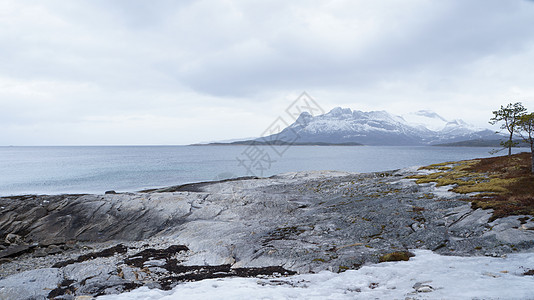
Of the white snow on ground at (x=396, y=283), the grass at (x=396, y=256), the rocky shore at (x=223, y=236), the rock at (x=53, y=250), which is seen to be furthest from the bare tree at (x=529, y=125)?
the rock at (x=53, y=250)

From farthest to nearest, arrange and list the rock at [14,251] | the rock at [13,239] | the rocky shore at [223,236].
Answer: the rock at [13,239] < the rock at [14,251] < the rocky shore at [223,236]

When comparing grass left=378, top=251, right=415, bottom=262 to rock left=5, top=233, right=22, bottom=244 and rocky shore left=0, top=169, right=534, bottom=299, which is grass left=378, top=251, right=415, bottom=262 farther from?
rock left=5, top=233, right=22, bottom=244

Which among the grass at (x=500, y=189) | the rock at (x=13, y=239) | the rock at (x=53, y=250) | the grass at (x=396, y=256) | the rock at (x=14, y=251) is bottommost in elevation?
the rock at (x=13, y=239)

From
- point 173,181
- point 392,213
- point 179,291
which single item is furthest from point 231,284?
point 173,181

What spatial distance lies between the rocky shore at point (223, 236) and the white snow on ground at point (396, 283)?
1.06 meters

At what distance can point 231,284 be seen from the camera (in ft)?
39.3

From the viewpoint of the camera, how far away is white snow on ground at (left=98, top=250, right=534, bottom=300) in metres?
9.23

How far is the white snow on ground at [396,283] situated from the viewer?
30.3 feet

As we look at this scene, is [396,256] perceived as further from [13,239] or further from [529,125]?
[13,239]

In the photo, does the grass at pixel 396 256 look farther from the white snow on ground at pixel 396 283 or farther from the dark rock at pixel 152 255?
the dark rock at pixel 152 255

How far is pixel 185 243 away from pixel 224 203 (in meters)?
13.2

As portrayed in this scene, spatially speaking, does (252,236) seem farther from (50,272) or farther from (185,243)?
(50,272)

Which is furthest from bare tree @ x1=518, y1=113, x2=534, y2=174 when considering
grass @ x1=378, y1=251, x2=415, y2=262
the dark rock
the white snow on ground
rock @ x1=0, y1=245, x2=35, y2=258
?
rock @ x1=0, y1=245, x2=35, y2=258

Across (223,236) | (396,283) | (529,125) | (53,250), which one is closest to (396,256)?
(396,283)
